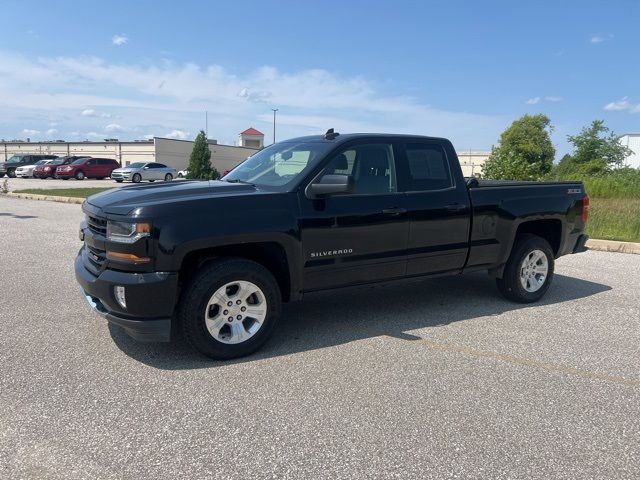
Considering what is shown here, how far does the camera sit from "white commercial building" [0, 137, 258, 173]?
58250mm

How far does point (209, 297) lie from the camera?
4.06 metres

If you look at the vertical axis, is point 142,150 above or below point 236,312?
above

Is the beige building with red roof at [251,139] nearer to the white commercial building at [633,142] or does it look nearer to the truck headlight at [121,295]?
the white commercial building at [633,142]

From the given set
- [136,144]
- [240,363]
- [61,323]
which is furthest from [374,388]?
[136,144]

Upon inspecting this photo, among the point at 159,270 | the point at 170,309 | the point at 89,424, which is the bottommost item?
the point at 89,424

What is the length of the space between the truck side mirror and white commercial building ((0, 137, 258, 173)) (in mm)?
54190

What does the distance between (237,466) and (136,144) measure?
60.9 m

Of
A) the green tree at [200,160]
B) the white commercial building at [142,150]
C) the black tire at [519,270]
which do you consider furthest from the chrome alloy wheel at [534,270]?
the white commercial building at [142,150]

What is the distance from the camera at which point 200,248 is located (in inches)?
156

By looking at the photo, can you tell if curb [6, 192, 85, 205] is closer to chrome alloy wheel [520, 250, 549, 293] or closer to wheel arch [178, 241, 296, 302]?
wheel arch [178, 241, 296, 302]

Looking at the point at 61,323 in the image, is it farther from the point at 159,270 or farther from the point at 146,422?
the point at 146,422

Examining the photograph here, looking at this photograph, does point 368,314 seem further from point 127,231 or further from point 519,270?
point 127,231

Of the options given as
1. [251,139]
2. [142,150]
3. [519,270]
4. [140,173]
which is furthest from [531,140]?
[519,270]

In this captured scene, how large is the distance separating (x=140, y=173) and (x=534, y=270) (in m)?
34.3
